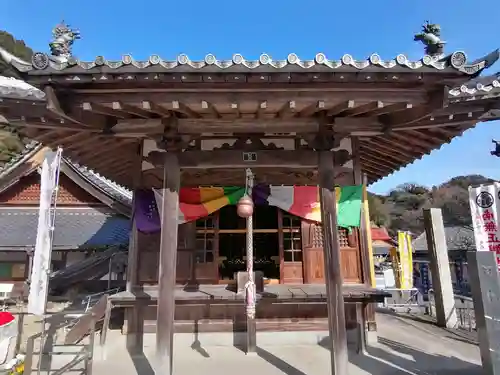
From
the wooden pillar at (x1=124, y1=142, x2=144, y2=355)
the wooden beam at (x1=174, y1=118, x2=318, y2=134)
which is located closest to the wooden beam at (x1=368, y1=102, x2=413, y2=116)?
the wooden beam at (x1=174, y1=118, x2=318, y2=134)

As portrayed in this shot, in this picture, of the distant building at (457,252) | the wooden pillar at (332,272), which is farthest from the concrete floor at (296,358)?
the distant building at (457,252)

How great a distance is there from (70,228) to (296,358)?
1251 centimetres

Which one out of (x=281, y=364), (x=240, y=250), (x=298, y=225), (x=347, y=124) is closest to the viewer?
(x=347, y=124)

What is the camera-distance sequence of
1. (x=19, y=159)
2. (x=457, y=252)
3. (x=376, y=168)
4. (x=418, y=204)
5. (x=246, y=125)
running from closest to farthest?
(x=246, y=125), (x=376, y=168), (x=19, y=159), (x=457, y=252), (x=418, y=204)

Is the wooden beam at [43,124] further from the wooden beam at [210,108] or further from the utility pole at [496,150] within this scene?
the utility pole at [496,150]

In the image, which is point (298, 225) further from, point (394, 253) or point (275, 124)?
point (394, 253)

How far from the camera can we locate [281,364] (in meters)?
6.02

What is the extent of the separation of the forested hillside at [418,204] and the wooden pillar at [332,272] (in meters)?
43.4

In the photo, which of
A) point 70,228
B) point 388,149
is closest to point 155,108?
point 388,149

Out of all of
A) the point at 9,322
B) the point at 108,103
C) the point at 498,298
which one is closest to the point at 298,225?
the point at 498,298

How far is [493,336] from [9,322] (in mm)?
6566

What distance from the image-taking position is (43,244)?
20.1 ft

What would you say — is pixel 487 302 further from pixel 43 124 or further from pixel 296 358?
pixel 43 124

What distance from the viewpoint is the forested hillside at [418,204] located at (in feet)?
159
